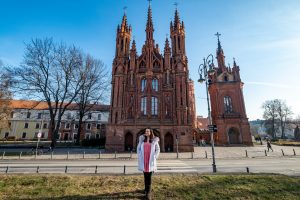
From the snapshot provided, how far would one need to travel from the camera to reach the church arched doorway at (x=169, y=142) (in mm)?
29578

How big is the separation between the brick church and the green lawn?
21898 millimetres

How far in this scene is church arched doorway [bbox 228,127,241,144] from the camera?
42062 millimetres

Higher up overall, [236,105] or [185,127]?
[236,105]

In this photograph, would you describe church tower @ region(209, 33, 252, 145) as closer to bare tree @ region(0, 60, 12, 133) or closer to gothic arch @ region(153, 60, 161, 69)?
gothic arch @ region(153, 60, 161, 69)

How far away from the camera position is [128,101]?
3116 centimetres

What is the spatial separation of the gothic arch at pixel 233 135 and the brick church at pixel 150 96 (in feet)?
54.3

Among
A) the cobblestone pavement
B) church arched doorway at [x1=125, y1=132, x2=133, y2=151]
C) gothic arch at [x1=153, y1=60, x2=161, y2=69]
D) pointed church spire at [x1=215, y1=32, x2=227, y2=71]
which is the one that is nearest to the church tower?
pointed church spire at [x1=215, y1=32, x2=227, y2=71]

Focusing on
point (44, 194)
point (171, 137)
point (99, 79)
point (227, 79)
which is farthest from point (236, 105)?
point (44, 194)

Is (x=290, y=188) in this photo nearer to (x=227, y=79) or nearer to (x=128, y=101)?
(x=128, y=101)

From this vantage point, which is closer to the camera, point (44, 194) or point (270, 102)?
point (44, 194)

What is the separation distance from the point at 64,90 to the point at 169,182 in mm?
29972

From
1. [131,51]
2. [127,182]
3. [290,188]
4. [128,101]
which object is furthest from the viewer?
[131,51]

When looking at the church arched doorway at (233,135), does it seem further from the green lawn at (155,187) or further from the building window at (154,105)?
the green lawn at (155,187)

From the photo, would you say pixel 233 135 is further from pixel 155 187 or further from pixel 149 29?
pixel 155 187
